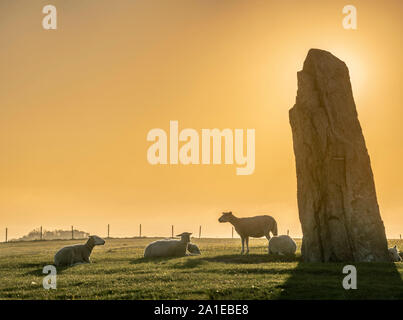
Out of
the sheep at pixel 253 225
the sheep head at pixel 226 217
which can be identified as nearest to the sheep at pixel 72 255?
the sheep head at pixel 226 217

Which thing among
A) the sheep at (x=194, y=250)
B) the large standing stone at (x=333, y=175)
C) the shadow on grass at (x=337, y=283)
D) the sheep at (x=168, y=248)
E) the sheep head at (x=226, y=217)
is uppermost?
the large standing stone at (x=333, y=175)

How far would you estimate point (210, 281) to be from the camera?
879 inches

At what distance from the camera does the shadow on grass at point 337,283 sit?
63.0 feet

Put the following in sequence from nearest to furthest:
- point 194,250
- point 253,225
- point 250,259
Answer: point 250,259 → point 194,250 → point 253,225

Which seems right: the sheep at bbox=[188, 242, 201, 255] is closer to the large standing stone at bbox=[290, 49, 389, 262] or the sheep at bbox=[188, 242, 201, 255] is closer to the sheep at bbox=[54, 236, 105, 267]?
the sheep at bbox=[54, 236, 105, 267]

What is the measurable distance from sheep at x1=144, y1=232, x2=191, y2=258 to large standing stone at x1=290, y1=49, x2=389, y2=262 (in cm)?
861

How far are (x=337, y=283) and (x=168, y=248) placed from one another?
16603mm

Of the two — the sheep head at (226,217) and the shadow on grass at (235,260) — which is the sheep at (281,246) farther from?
the sheep head at (226,217)

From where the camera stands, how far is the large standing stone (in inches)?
1203

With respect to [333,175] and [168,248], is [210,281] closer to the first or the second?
[333,175]

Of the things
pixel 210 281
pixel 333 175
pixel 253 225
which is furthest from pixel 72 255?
pixel 333 175

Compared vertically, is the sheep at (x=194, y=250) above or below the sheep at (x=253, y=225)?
below
